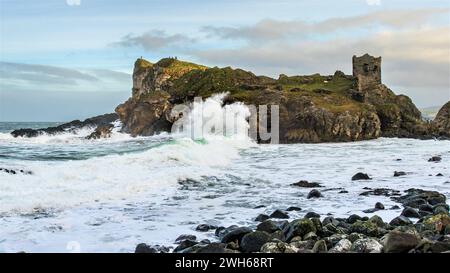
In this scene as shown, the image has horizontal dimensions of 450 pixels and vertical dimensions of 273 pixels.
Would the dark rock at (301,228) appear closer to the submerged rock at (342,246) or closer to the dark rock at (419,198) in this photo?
the submerged rock at (342,246)

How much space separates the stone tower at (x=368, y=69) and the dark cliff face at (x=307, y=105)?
1.84 meters

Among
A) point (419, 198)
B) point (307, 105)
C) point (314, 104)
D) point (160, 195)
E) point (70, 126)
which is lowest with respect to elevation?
point (160, 195)

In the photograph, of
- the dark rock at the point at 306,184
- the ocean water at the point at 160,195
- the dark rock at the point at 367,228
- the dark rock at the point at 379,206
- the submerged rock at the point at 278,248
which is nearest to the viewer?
the submerged rock at the point at 278,248

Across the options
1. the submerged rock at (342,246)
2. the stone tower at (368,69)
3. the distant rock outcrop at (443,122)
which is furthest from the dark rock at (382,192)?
the stone tower at (368,69)

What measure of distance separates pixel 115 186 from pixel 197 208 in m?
5.00

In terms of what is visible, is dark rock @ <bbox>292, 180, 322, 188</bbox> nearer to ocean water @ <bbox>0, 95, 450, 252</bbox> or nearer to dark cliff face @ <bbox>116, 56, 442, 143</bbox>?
ocean water @ <bbox>0, 95, 450, 252</bbox>

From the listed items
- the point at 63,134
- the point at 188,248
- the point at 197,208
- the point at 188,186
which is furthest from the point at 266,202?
the point at 63,134

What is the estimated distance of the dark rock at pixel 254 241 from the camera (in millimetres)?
11078

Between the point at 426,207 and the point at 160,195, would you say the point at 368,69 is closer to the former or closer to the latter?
Answer: the point at 160,195

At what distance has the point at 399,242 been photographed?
9727 mm

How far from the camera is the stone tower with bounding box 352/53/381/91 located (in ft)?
268

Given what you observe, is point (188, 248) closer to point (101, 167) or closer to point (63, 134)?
point (101, 167)

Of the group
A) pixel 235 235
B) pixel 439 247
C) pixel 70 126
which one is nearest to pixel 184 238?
pixel 235 235

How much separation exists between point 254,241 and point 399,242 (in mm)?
3236
